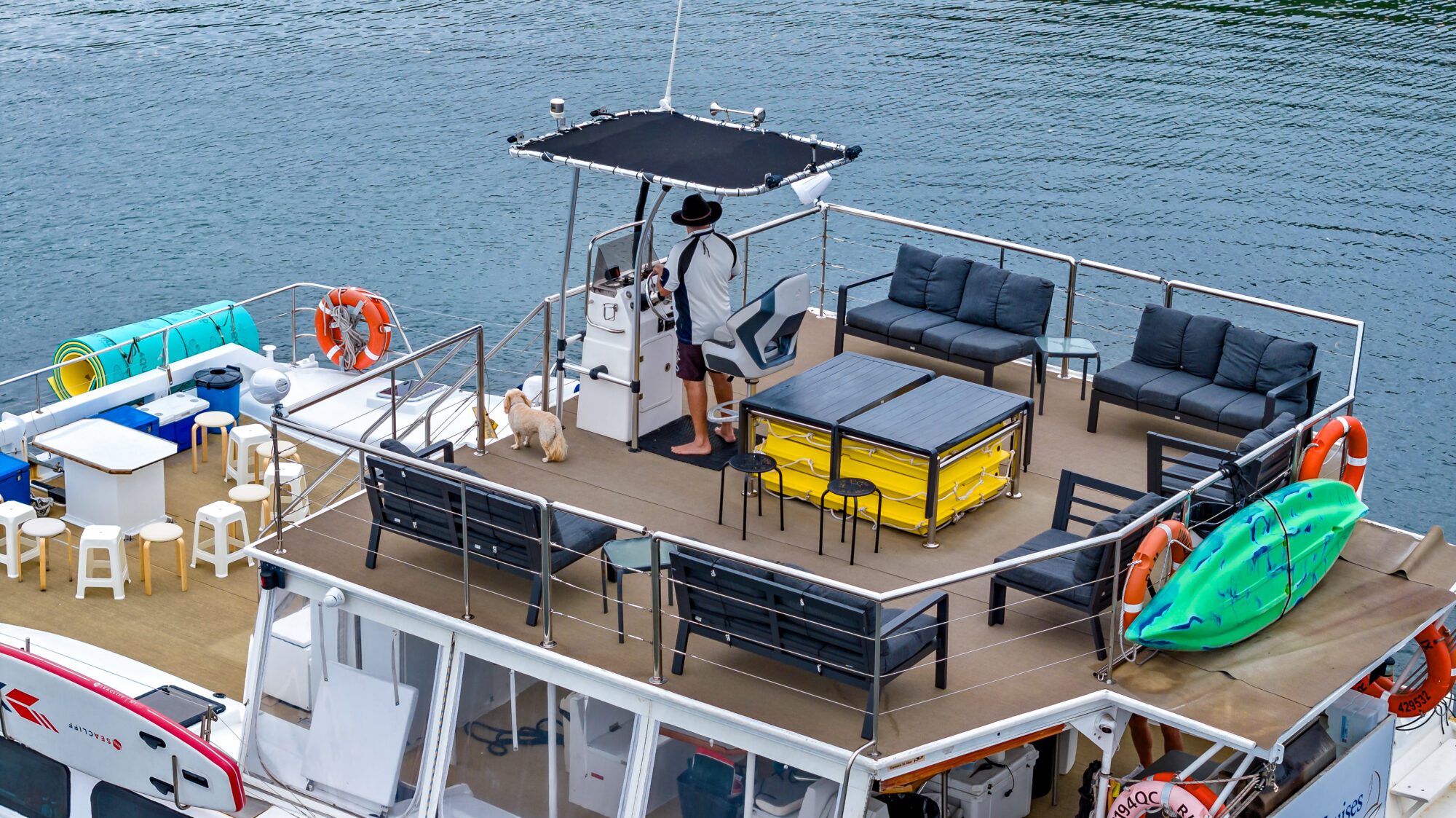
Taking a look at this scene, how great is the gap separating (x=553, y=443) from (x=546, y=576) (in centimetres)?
309

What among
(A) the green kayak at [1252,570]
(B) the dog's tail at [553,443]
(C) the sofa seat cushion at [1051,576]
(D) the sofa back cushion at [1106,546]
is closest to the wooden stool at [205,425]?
(B) the dog's tail at [553,443]

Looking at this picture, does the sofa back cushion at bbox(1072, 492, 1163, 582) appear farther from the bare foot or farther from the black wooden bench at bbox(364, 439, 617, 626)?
the bare foot

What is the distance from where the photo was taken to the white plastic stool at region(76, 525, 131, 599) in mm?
16297

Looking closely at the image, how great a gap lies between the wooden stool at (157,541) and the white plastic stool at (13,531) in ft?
3.96

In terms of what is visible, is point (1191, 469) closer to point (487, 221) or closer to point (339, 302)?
point (339, 302)

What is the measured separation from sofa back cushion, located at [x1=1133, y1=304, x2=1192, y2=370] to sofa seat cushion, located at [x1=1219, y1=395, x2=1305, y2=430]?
3.17 ft

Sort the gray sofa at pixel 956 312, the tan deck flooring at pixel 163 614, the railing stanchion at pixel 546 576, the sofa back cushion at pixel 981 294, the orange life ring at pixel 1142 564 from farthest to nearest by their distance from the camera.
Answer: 1. the sofa back cushion at pixel 981 294
2. the gray sofa at pixel 956 312
3. the tan deck flooring at pixel 163 614
4. the railing stanchion at pixel 546 576
5. the orange life ring at pixel 1142 564

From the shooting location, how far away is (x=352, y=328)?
74.7 feet

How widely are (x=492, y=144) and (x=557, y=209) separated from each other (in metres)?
3.46

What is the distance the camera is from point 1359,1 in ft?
145

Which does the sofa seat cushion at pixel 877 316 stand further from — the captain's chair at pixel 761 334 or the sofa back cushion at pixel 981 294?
the captain's chair at pixel 761 334

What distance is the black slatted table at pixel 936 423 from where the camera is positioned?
12727 millimetres

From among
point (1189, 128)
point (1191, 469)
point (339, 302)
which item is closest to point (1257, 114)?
point (1189, 128)

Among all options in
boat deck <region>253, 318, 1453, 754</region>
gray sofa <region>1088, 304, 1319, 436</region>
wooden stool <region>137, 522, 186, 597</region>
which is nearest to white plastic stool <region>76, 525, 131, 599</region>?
wooden stool <region>137, 522, 186, 597</region>
